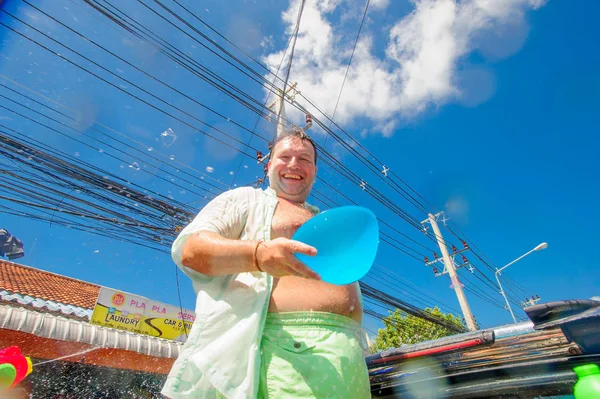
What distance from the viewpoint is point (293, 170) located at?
5.92 feet

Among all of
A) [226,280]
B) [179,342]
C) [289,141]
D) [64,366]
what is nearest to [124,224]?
[64,366]

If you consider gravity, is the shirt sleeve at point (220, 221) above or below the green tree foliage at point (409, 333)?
below

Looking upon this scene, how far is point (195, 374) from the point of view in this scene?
106 cm

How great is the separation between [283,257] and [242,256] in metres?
0.17

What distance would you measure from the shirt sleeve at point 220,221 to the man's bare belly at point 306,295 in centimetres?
16

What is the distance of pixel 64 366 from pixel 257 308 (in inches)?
278

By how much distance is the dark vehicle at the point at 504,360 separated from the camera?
1543 mm

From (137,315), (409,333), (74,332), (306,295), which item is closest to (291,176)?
(306,295)

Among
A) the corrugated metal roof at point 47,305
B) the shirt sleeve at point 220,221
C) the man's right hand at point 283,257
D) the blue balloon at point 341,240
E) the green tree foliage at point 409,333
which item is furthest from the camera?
the green tree foliage at point 409,333

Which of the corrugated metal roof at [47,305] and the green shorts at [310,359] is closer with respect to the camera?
the green shorts at [310,359]

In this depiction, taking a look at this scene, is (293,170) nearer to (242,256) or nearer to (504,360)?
(242,256)

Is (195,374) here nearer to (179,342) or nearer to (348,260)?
(348,260)

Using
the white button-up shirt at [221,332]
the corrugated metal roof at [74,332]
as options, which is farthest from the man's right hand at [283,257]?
the corrugated metal roof at [74,332]

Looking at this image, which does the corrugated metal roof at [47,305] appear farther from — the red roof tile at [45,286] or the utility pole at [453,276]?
the utility pole at [453,276]
